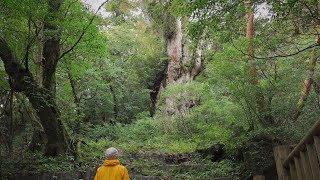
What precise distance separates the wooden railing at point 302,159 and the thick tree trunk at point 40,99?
608cm

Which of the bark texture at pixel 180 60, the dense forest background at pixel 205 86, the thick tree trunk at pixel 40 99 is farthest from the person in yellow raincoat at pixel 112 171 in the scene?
the bark texture at pixel 180 60

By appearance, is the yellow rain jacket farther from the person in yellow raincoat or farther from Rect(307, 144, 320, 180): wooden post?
Rect(307, 144, 320, 180): wooden post

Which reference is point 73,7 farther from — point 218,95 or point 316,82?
point 316,82

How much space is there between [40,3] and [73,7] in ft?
4.67

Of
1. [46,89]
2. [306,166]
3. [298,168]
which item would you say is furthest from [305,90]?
[46,89]

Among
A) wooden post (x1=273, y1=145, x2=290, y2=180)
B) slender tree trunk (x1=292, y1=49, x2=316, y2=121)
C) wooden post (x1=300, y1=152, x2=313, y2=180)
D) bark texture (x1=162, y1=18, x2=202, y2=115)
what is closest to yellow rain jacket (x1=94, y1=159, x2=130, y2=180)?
wooden post (x1=273, y1=145, x2=290, y2=180)

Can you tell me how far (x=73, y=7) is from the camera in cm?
808

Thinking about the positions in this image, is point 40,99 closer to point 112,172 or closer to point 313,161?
point 112,172

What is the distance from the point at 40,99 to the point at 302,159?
6.79 m

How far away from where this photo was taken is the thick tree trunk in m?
7.69

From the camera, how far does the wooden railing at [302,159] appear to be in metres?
2.89

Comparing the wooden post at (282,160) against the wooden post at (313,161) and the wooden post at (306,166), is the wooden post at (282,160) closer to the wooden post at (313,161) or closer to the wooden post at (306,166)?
the wooden post at (306,166)

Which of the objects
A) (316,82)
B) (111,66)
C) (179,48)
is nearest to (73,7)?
(316,82)

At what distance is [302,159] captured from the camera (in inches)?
130
